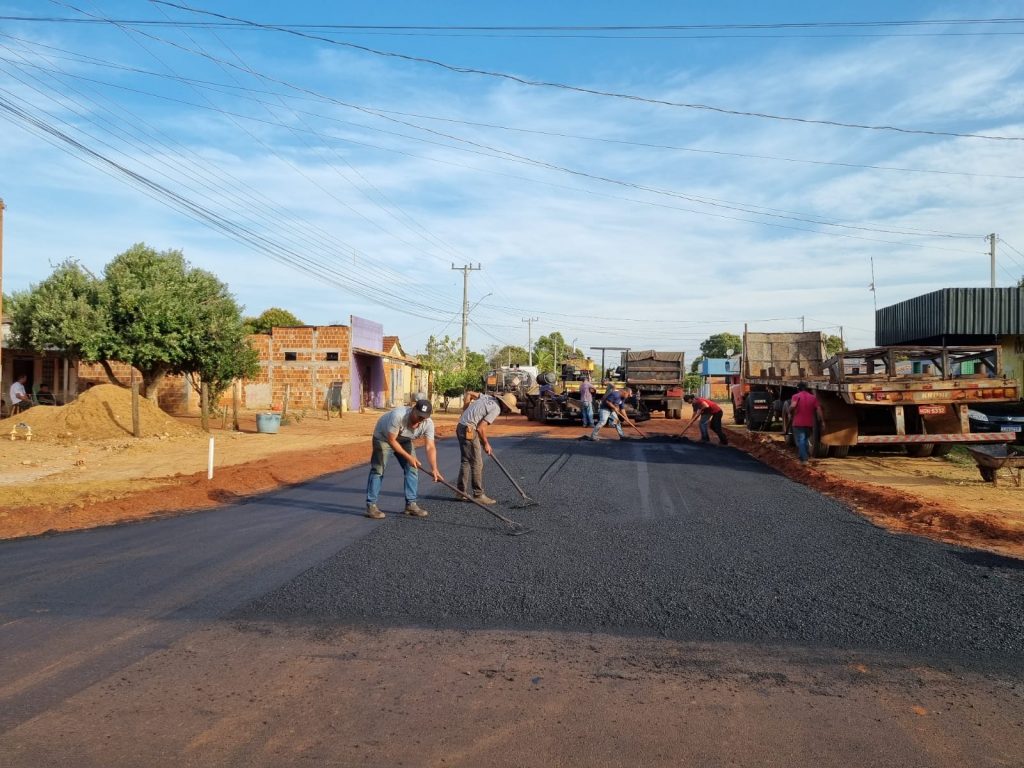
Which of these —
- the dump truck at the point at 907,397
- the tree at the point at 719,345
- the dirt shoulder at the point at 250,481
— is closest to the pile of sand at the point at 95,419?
the dirt shoulder at the point at 250,481

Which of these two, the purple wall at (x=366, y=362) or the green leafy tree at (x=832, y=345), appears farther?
the purple wall at (x=366, y=362)

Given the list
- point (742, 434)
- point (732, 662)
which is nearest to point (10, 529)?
point (732, 662)

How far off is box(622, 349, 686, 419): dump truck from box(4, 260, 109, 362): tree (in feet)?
53.4

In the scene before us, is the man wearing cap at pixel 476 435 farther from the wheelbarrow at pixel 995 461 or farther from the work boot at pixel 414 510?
the wheelbarrow at pixel 995 461

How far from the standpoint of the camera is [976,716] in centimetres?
386

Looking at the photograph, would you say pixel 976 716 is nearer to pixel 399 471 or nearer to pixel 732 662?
pixel 732 662

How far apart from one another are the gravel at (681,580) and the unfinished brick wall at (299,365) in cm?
2670

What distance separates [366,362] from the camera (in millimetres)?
40438

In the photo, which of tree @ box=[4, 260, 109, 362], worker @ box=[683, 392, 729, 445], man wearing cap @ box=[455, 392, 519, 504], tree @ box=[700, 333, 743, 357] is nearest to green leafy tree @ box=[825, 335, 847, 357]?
worker @ box=[683, 392, 729, 445]

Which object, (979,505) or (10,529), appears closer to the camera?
(10,529)

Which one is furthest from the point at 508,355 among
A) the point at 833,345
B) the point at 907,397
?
the point at 907,397

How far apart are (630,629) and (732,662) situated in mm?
749

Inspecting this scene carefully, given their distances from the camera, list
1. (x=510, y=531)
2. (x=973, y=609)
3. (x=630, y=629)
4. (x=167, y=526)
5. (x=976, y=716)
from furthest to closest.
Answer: (x=167, y=526) → (x=510, y=531) → (x=973, y=609) → (x=630, y=629) → (x=976, y=716)

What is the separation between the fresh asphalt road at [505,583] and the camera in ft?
16.0
